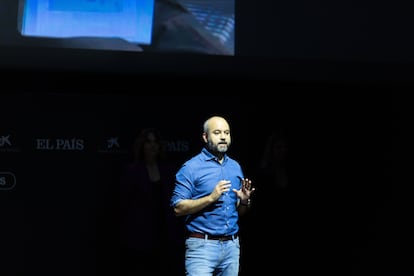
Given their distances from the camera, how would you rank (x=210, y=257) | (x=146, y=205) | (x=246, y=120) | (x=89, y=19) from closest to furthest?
(x=210, y=257)
(x=146, y=205)
(x=89, y=19)
(x=246, y=120)

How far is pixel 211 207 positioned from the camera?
4254 mm

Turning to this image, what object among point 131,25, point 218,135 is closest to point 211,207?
point 218,135

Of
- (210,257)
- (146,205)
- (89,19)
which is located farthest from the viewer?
(89,19)

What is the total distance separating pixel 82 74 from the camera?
5.83m

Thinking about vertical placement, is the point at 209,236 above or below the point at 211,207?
below

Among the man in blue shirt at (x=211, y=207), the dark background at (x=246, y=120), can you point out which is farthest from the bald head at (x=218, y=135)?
the dark background at (x=246, y=120)

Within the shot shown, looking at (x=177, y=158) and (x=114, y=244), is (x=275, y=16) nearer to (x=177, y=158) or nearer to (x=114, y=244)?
(x=177, y=158)

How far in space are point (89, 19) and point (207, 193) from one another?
2.10m

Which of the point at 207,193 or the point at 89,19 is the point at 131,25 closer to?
the point at 89,19

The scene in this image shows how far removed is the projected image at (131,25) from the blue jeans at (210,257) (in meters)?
2.04

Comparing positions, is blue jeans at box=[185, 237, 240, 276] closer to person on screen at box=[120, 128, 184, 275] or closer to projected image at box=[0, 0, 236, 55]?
person on screen at box=[120, 128, 184, 275]

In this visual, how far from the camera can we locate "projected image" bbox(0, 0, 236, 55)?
18.3 ft

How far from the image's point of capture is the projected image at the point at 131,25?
5578mm

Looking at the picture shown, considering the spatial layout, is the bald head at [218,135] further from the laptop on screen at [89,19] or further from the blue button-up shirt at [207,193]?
the laptop on screen at [89,19]
